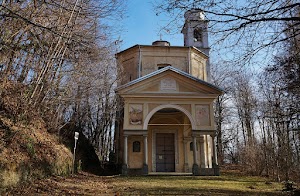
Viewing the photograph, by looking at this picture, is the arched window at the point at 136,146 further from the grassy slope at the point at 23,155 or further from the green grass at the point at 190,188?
the grassy slope at the point at 23,155

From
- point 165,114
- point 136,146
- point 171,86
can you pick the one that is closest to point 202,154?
point 165,114

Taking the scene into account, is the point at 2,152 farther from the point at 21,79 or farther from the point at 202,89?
the point at 202,89

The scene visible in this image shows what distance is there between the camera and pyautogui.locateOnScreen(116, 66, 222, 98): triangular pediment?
16.2m

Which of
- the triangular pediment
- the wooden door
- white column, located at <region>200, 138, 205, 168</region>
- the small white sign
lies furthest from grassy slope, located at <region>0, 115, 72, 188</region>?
white column, located at <region>200, 138, 205, 168</region>

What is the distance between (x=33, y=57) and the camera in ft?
34.6

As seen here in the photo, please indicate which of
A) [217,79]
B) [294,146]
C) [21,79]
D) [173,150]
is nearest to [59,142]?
[21,79]

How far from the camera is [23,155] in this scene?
26.9 ft

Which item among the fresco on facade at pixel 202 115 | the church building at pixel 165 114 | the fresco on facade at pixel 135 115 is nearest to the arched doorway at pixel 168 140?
the church building at pixel 165 114

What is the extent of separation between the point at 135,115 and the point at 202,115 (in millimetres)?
4040

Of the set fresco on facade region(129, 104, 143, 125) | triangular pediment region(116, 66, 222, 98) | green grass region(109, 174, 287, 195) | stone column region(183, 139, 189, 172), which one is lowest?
green grass region(109, 174, 287, 195)

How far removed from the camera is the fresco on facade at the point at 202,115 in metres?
16.2

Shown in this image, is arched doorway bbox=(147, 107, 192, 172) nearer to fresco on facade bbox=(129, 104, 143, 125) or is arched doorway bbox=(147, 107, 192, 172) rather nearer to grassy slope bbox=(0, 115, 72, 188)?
fresco on facade bbox=(129, 104, 143, 125)

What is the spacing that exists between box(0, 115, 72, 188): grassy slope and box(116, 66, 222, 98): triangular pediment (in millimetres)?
6480

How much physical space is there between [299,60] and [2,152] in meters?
8.45
